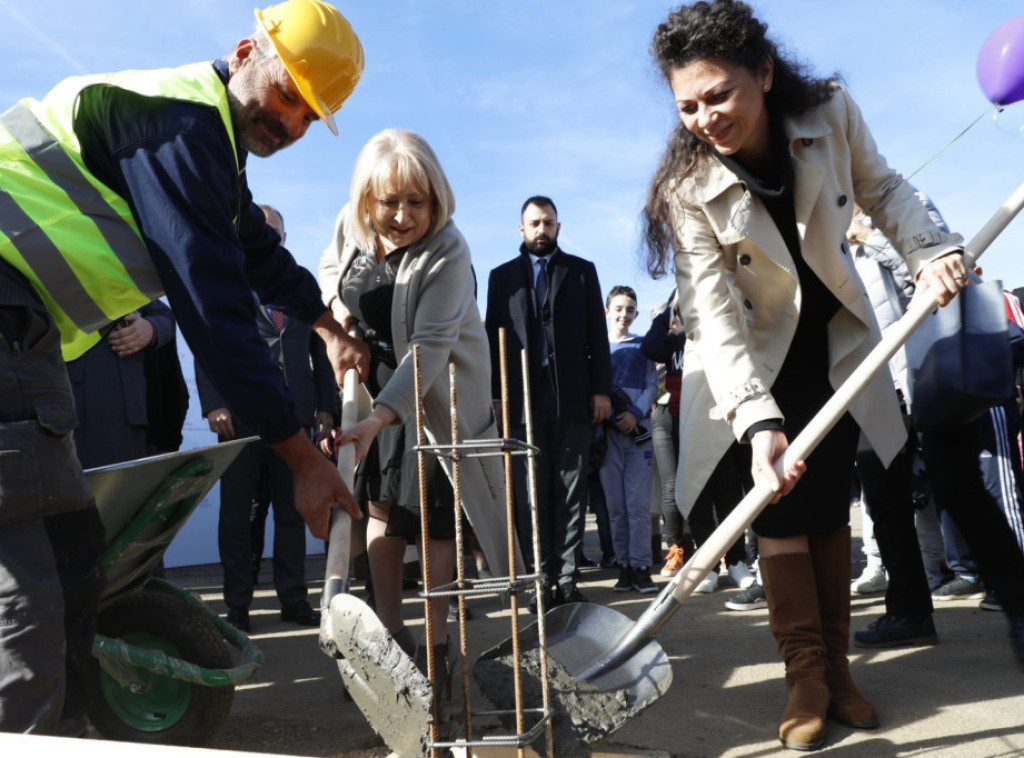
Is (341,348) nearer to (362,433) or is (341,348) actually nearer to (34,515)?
Answer: (362,433)

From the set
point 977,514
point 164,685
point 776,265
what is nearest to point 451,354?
point 776,265

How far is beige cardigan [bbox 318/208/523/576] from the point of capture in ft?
10.4

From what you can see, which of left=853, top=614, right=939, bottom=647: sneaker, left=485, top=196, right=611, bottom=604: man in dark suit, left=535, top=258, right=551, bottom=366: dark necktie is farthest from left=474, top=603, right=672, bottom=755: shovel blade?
left=535, top=258, right=551, bottom=366: dark necktie

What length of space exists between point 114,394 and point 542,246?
2.49m

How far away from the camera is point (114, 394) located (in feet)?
15.7

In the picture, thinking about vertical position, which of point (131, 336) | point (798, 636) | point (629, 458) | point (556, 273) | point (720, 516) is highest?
point (556, 273)

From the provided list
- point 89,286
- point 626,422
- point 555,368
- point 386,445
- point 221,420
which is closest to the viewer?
point 89,286

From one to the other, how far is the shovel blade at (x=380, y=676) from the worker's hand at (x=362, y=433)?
66 cm

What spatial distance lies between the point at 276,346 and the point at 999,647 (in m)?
3.78

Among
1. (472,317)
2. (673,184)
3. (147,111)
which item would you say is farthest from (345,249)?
(147,111)

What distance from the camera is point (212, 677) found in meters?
2.83

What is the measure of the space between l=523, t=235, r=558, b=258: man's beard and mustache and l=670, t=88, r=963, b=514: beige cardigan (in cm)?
283

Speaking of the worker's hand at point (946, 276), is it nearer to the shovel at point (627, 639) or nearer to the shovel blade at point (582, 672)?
the shovel at point (627, 639)

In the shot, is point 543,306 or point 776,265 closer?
point 776,265
